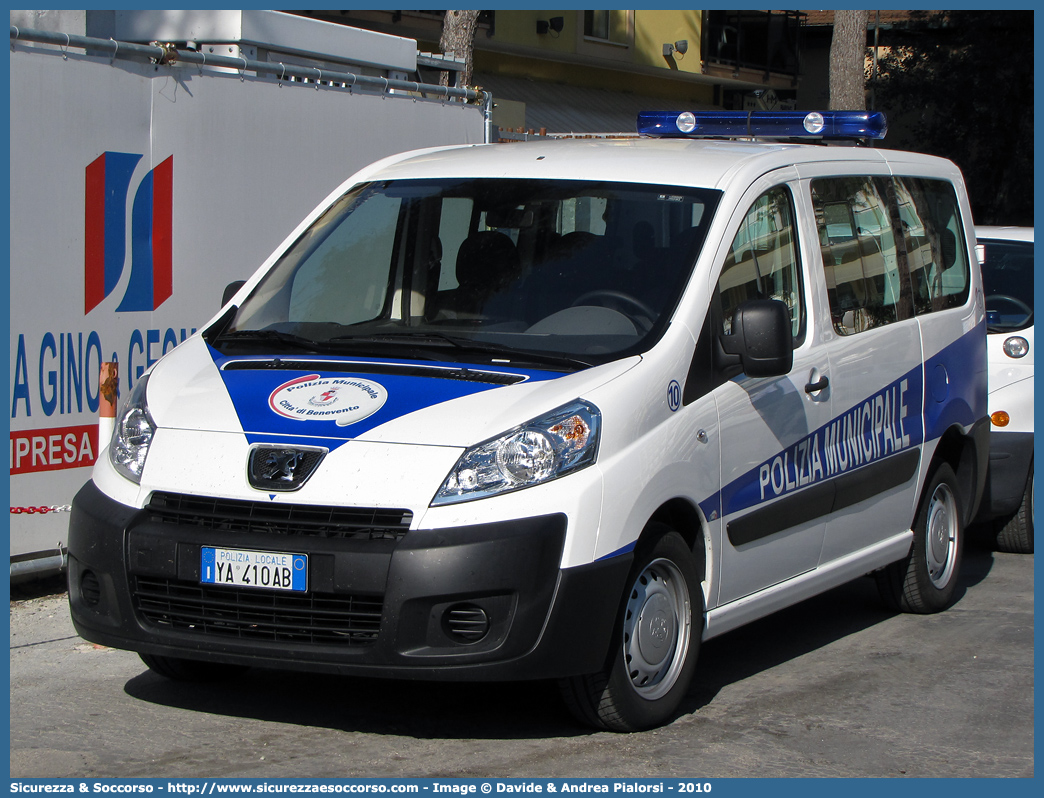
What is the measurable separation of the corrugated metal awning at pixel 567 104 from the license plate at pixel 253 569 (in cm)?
2138

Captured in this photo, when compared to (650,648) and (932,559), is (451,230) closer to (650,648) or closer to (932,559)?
(650,648)

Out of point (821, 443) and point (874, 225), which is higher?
point (874, 225)

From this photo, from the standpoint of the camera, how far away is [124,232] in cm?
726

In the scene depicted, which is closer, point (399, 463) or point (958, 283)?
point (399, 463)

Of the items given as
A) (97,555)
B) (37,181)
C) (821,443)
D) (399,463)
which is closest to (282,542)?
(399,463)

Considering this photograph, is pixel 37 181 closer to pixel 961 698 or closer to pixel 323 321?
pixel 323 321

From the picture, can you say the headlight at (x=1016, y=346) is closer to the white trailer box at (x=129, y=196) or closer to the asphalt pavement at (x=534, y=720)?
the asphalt pavement at (x=534, y=720)

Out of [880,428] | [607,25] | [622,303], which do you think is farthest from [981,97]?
[622,303]

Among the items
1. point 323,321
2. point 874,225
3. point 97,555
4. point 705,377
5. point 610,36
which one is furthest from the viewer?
point 610,36

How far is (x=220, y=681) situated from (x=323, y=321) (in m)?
1.43

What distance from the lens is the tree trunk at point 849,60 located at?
16.5 metres

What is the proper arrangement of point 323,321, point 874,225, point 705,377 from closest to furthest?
point 705,377, point 323,321, point 874,225

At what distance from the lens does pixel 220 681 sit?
5.45 meters

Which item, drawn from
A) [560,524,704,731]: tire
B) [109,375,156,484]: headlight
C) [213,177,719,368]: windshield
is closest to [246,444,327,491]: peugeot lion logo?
[109,375,156,484]: headlight
